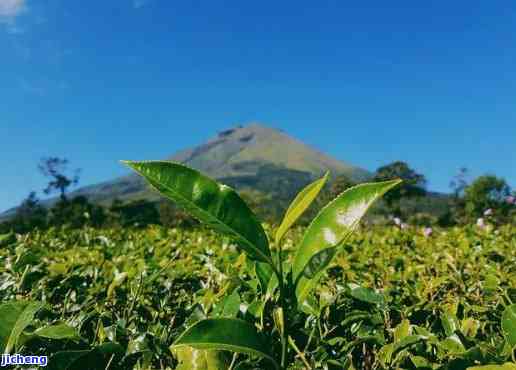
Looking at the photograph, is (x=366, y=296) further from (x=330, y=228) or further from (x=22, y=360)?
(x=22, y=360)

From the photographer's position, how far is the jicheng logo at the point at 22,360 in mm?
1159

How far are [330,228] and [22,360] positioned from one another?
2.37 ft

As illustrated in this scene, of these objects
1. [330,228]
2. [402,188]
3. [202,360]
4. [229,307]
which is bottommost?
[202,360]

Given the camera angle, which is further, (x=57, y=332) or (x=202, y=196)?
(x=57, y=332)

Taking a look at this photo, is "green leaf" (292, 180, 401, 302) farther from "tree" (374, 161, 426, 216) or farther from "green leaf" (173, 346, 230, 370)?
"tree" (374, 161, 426, 216)

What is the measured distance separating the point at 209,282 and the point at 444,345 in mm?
954

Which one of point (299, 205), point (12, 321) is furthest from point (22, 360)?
point (299, 205)

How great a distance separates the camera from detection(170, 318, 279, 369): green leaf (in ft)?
3.11

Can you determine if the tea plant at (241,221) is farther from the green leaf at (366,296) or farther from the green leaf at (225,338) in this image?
the green leaf at (366,296)

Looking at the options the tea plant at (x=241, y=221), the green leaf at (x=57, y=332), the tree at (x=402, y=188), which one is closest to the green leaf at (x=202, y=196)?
the tea plant at (x=241, y=221)

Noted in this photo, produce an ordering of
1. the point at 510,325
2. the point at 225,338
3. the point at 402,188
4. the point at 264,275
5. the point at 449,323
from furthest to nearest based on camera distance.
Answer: the point at 402,188, the point at 449,323, the point at 264,275, the point at 510,325, the point at 225,338

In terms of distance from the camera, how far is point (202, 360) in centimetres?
116

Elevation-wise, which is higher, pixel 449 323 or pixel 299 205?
pixel 299 205

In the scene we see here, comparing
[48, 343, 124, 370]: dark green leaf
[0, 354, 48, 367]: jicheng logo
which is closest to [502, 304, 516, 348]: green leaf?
[48, 343, 124, 370]: dark green leaf
